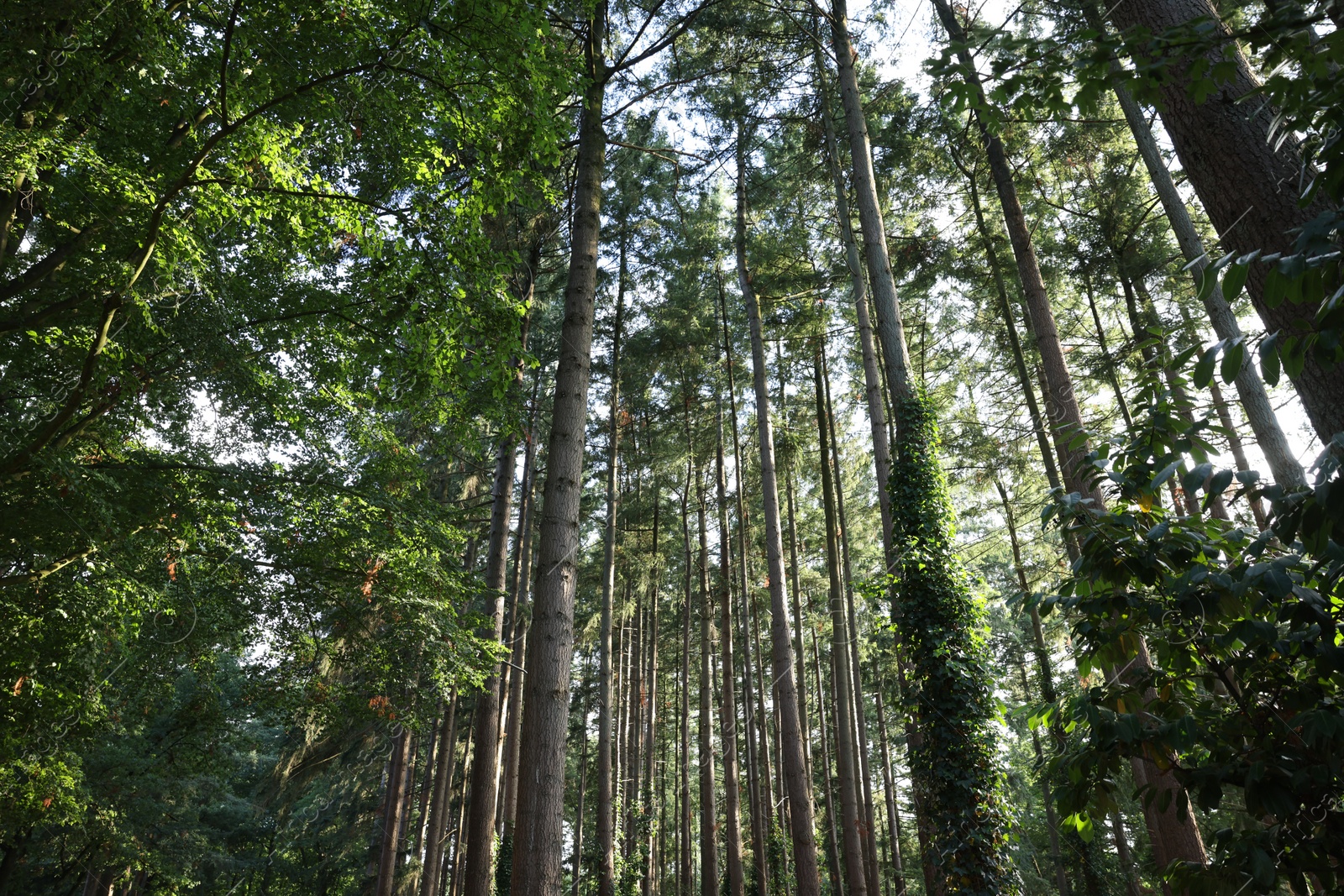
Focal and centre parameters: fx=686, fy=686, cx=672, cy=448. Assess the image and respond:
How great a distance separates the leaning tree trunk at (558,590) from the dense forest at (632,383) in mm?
41

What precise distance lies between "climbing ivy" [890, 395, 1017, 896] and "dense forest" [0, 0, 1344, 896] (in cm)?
4

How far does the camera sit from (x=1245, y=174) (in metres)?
2.63

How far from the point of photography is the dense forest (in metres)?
2.05

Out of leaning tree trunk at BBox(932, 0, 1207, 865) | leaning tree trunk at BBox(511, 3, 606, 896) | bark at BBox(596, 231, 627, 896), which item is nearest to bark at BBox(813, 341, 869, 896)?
bark at BBox(596, 231, 627, 896)

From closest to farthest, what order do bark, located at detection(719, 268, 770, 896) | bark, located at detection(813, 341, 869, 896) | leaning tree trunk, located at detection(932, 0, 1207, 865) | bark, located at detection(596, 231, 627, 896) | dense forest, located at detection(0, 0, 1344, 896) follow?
dense forest, located at detection(0, 0, 1344, 896), leaning tree trunk, located at detection(932, 0, 1207, 865), bark, located at detection(813, 341, 869, 896), bark, located at detection(596, 231, 627, 896), bark, located at detection(719, 268, 770, 896)

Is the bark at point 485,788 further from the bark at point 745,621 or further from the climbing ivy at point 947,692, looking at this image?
the bark at point 745,621

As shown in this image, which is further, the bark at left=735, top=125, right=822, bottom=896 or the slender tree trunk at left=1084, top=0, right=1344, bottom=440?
the bark at left=735, top=125, right=822, bottom=896

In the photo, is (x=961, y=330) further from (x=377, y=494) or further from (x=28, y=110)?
(x=28, y=110)

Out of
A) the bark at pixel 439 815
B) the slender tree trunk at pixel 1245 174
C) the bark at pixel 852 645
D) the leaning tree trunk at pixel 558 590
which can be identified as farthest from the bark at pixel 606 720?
the slender tree trunk at pixel 1245 174

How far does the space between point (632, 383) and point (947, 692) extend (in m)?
11.7

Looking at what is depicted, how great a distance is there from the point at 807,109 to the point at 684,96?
2131 mm

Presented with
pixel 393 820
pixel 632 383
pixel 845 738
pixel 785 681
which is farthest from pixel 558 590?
pixel 393 820

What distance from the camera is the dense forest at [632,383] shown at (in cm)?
205

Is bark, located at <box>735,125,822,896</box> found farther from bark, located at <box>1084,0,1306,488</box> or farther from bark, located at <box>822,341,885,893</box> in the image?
bark, located at <box>1084,0,1306,488</box>
